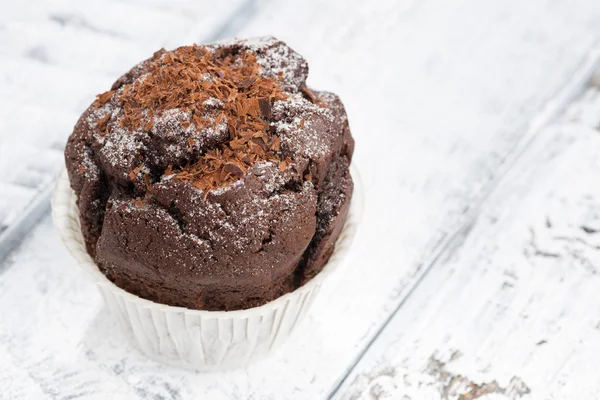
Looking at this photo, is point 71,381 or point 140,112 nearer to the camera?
point 140,112

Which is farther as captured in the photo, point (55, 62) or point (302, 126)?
point (55, 62)

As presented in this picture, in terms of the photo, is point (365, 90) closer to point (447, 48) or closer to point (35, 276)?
point (447, 48)

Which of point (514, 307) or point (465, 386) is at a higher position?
point (514, 307)

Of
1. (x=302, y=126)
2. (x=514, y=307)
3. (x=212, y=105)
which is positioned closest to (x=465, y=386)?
(x=514, y=307)

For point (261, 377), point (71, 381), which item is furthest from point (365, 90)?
point (71, 381)

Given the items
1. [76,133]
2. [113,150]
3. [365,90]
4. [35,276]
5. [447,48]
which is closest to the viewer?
[113,150]

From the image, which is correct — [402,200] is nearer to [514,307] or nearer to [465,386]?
[514,307]

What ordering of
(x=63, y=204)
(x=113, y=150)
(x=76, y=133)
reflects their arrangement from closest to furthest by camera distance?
(x=113, y=150)
(x=76, y=133)
(x=63, y=204)
